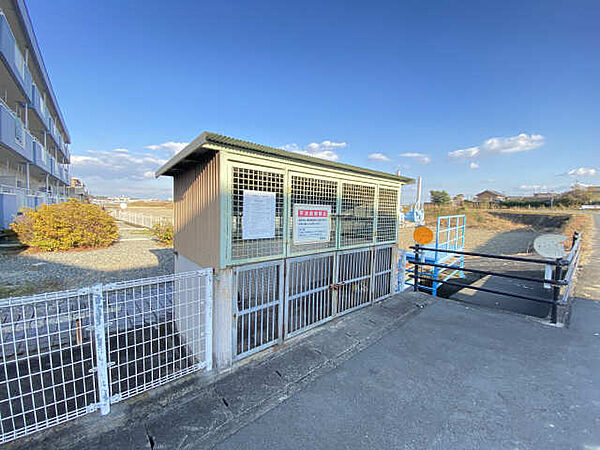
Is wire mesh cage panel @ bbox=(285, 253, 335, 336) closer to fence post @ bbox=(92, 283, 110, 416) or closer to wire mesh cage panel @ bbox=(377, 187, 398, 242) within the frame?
wire mesh cage panel @ bbox=(377, 187, 398, 242)

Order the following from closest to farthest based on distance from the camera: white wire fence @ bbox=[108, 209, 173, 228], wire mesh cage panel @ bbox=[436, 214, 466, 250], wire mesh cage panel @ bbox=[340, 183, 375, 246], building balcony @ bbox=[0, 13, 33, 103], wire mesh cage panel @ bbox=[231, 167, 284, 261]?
1. wire mesh cage panel @ bbox=[231, 167, 284, 261]
2. wire mesh cage panel @ bbox=[340, 183, 375, 246]
3. wire mesh cage panel @ bbox=[436, 214, 466, 250]
4. building balcony @ bbox=[0, 13, 33, 103]
5. white wire fence @ bbox=[108, 209, 173, 228]

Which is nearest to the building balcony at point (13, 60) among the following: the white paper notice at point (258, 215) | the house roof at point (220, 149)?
the house roof at point (220, 149)

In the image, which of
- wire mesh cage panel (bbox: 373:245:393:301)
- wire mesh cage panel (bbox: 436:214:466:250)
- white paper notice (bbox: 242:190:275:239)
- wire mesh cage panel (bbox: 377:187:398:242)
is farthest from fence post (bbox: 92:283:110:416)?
wire mesh cage panel (bbox: 436:214:466:250)

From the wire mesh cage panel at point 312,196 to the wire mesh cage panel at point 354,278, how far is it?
1.60 feet

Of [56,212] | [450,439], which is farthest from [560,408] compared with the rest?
[56,212]

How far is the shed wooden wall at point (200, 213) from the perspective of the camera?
269cm

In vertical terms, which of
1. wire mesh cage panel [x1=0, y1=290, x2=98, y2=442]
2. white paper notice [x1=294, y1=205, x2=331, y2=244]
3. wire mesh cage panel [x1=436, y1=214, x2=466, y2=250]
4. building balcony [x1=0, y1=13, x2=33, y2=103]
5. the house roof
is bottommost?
wire mesh cage panel [x1=0, y1=290, x2=98, y2=442]

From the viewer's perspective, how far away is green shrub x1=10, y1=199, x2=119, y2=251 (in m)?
8.95

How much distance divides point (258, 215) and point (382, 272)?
2.89 meters

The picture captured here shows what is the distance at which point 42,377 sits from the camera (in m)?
2.03

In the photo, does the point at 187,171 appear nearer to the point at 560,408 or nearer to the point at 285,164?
the point at 285,164

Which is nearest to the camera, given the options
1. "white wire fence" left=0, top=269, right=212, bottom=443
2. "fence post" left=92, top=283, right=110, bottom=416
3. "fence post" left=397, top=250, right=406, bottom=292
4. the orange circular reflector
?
"white wire fence" left=0, top=269, right=212, bottom=443

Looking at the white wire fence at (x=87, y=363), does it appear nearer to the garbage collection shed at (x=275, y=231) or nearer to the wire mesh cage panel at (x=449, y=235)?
the garbage collection shed at (x=275, y=231)

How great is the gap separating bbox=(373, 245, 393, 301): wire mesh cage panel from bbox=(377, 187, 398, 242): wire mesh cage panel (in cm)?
23
